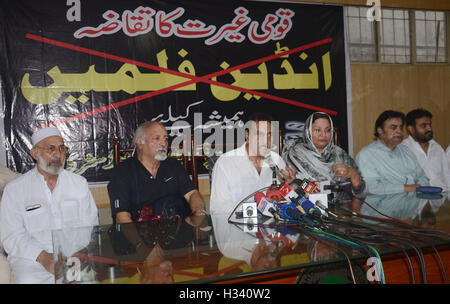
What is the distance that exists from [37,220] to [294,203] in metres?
1.60

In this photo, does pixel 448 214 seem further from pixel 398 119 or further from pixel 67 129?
pixel 67 129

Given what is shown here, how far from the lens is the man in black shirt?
262 cm

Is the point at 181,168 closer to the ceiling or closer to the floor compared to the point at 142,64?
closer to the floor

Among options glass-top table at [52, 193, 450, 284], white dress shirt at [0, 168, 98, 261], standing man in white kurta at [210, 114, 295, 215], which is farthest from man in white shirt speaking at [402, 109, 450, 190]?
white dress shirt at [0, 168, 98, 261]

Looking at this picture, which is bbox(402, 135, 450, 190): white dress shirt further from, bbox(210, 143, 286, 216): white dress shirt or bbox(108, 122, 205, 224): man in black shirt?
bbox(108, 122, 205, 224): man in black shirt

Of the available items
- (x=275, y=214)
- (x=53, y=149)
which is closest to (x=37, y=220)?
(x=53, y=149)

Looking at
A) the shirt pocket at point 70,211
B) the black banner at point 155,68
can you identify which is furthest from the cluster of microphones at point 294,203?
the black banner at point 155,68

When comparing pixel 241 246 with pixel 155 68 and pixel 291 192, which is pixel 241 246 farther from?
pixel 155 68

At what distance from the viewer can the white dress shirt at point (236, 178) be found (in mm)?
2783

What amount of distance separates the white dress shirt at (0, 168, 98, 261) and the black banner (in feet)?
3.96

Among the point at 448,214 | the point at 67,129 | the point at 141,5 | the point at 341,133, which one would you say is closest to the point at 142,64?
the point at 141,5

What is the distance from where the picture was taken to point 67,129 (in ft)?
11.9
